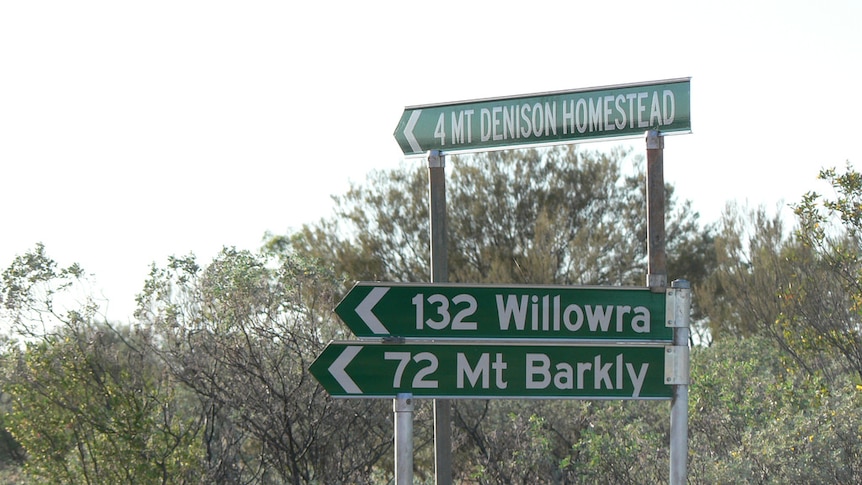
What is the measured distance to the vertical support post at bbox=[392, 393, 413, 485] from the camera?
489 cm

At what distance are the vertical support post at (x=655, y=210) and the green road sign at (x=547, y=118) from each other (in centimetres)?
9

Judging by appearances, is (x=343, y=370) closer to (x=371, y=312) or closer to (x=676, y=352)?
(x=371, y=312)

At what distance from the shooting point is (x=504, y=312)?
4.96 metres

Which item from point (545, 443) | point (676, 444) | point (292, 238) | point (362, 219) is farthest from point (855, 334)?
point (292, 238)

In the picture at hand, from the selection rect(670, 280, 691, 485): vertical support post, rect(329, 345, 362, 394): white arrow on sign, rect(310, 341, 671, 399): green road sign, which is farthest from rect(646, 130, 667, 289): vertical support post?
rect(329, 345, 362, 394): white arrow on sign

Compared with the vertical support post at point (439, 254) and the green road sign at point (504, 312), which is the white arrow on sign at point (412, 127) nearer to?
the vertical support post at point (439, 254)

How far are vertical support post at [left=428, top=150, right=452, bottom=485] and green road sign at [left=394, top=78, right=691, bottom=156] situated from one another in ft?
0.49

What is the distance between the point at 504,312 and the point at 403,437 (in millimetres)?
755

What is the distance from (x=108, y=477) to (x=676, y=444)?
24.8 ft

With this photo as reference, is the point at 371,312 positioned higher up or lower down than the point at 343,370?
higher up

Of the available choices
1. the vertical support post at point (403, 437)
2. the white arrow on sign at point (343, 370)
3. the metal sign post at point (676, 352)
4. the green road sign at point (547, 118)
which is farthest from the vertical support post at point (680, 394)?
the white arrow on sign at point (343, 370)

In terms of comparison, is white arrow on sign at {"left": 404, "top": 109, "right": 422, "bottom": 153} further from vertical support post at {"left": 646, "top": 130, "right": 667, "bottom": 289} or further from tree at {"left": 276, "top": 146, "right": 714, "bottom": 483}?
tree at {"left": 276, "top": 146, "right": 714, "bottom": 483}

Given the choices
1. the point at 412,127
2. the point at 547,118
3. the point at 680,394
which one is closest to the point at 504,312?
the point at 680,394

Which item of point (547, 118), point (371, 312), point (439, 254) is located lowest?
point (371, 312)
